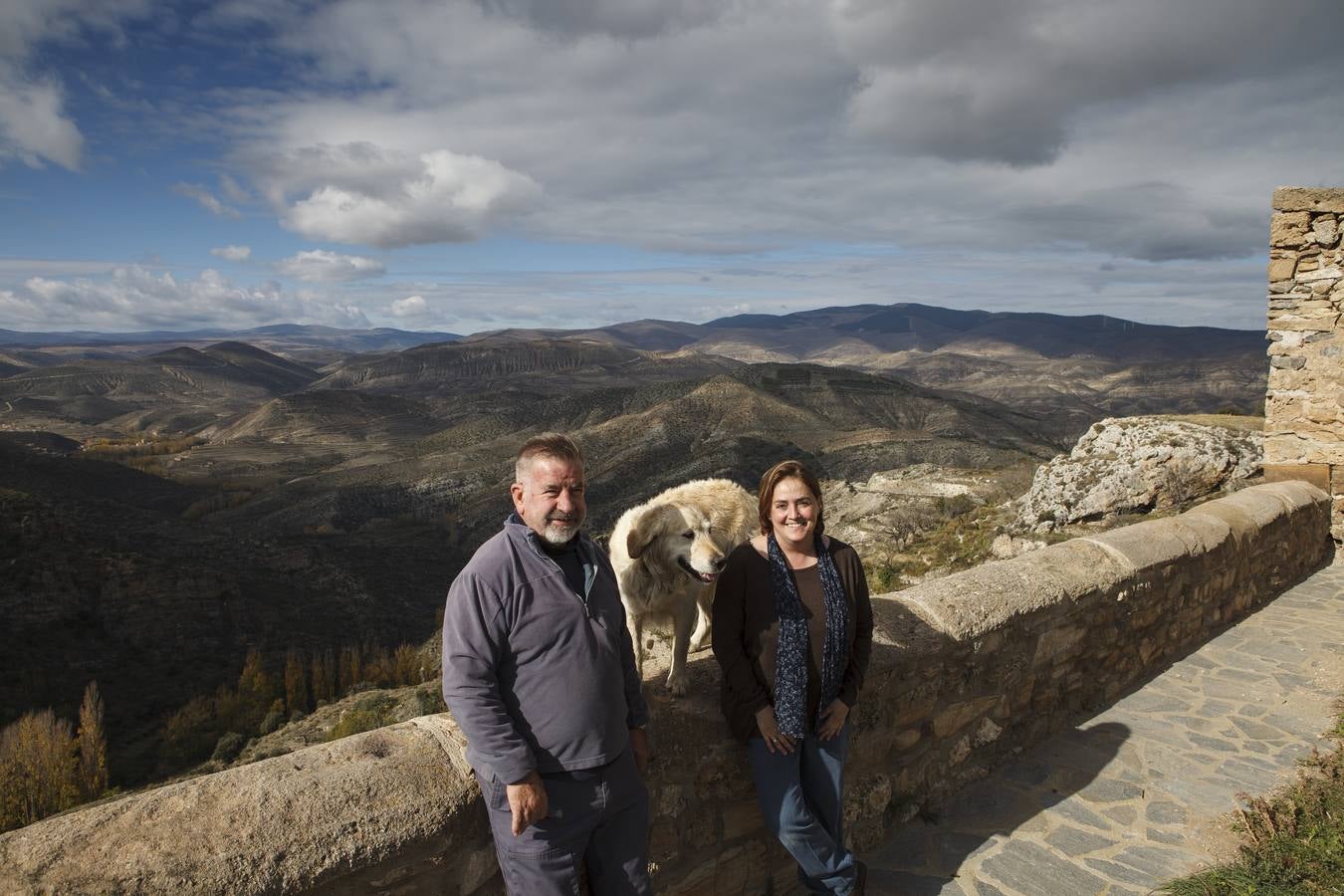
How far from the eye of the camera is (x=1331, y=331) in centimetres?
869

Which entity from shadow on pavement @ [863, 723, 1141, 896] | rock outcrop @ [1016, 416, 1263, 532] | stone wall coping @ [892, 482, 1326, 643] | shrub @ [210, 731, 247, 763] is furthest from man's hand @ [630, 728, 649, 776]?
shrub @ [210, 731, 247, 763]

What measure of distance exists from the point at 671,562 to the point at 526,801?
51.8 inches

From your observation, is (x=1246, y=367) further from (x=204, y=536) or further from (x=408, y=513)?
(x=204, y=536)

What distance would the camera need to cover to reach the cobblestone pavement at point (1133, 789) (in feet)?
11.8

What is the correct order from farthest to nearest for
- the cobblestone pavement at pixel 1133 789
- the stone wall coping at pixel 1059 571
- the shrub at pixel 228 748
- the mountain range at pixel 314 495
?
the mountain range at pixel 314 495, the shrub at pixel 228 748, the stone wall coping at pixel 1059 571, the cobblestone pavement at pixel 1133 789

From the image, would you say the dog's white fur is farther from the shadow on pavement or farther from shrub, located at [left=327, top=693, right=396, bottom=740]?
shrub, located at [left=327, top=693, right=396, bottom=740]

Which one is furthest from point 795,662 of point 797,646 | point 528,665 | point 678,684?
point 528,665

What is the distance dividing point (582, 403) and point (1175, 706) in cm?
8189

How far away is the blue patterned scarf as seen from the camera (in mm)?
2939

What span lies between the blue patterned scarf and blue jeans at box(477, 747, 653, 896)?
0.70 m

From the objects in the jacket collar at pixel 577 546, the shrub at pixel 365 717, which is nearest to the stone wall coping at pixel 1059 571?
the jacket collar at pixel 577 546

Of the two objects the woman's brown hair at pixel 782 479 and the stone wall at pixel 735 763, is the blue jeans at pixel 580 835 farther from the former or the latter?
the woman's brown hair at pixel 782 479

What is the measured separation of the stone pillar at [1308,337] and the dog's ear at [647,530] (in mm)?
8693

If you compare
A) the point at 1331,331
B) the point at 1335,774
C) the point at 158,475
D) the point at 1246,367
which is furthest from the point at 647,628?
Result: the point at 1246,367
